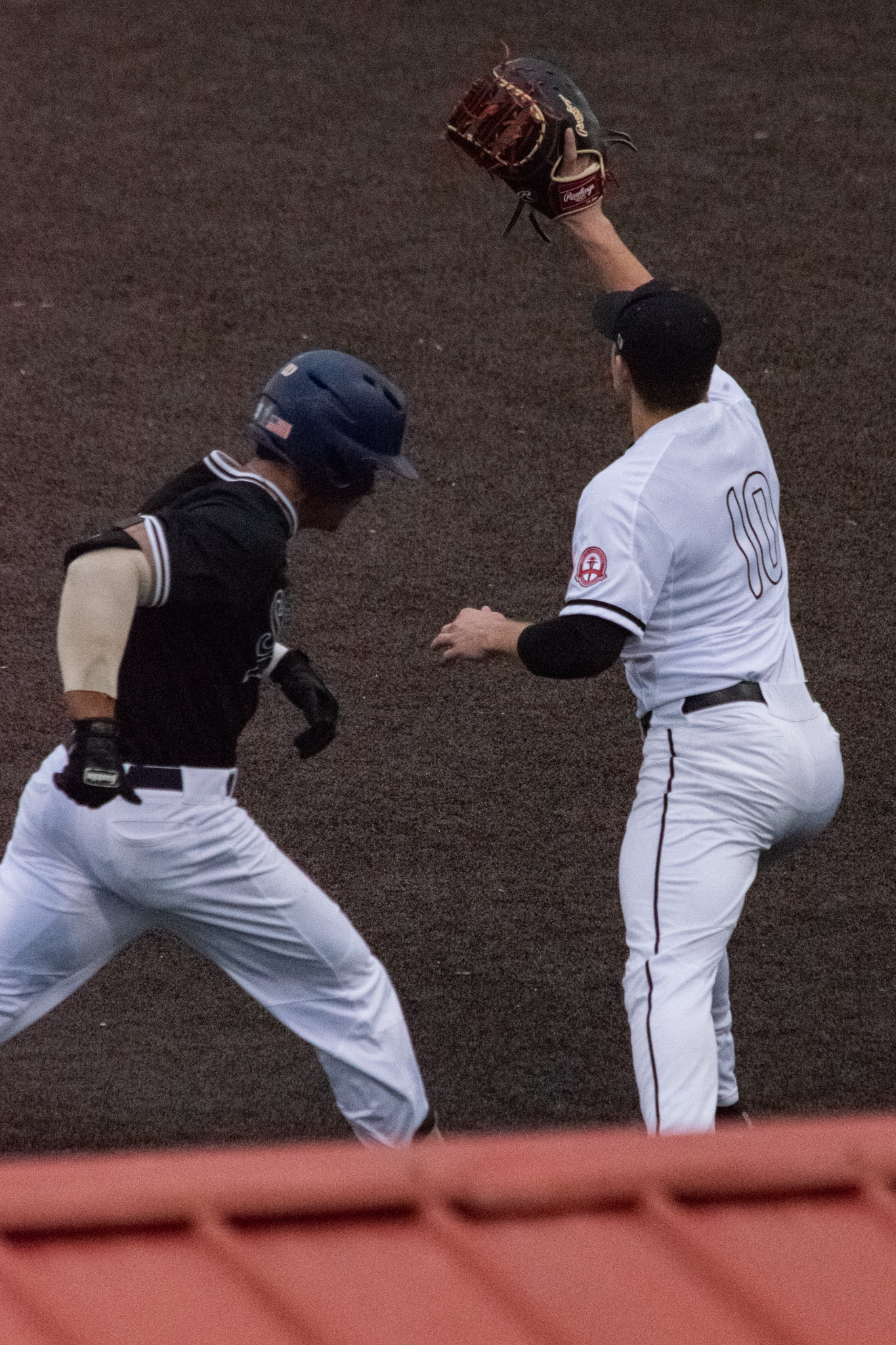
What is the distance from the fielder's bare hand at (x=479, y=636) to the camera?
321 centimetres

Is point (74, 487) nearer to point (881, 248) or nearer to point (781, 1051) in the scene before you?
point (781, 1051)

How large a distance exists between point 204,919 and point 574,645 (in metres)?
0.95

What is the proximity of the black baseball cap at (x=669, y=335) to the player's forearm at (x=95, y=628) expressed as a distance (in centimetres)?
119

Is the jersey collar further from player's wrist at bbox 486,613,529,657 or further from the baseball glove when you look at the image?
the baseball glove

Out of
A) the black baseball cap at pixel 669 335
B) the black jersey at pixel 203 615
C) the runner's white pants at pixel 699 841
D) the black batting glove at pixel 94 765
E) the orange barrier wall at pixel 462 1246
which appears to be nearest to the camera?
the orange barrier wall at pixel 462 1246

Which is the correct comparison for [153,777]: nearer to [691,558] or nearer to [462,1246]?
[691,558]

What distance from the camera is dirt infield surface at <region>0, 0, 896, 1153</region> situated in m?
3.98

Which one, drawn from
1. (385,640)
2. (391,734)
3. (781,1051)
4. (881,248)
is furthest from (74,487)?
(881,248)

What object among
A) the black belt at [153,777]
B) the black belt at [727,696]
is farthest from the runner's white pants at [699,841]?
the black belt at [153,777]

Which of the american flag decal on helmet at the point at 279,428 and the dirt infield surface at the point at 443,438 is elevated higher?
the american flag decal on helmet at the point at 279,428

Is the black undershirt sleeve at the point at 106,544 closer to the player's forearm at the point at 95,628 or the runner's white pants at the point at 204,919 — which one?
the player's forearm at the point at 95,628

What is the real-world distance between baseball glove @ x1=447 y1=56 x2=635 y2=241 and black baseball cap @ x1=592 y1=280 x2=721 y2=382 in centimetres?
72

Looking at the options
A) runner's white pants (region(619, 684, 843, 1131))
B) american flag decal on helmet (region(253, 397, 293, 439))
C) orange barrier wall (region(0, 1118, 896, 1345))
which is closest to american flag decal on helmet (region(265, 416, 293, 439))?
american flag decal on helmet (region(253, 397, 293, 439))

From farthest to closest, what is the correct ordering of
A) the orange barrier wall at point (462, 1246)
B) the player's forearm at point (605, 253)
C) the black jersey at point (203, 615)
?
the player's forearm at point (605, 253), the black jersey at point (203, 615), the orange barrier wall at point (462, 1246)
